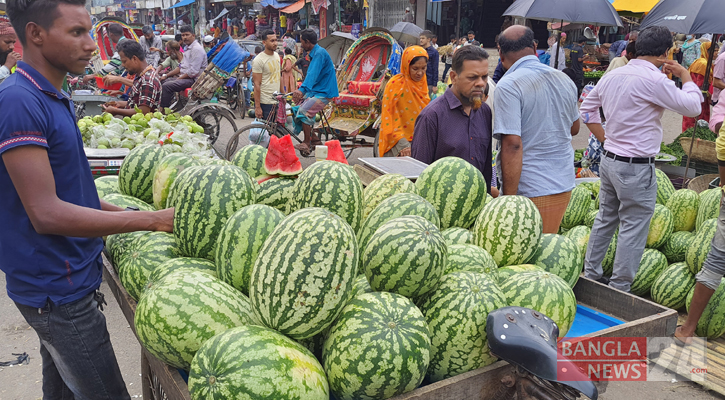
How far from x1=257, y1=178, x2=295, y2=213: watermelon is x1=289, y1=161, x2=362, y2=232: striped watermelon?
0.54ft

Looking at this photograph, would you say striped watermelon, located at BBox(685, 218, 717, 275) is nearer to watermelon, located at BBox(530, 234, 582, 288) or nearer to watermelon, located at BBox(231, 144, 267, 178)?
watermelon, located at BBox(530, 234, 582, 288)

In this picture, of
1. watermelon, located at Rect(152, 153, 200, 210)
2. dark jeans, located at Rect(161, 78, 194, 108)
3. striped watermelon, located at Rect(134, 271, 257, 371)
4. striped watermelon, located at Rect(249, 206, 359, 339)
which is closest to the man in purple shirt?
watermelon, located at Rect(152, 153, 200, 210)

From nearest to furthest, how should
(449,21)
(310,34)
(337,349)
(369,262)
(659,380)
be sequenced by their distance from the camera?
(337,349) → (369,262) → (659,380) → (310,34) → (449,21)

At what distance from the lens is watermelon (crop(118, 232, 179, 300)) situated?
1.93 meters

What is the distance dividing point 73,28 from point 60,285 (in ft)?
3.04

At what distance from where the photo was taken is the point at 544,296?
1720mm

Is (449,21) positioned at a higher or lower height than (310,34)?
higher

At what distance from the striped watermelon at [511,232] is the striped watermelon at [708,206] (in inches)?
114

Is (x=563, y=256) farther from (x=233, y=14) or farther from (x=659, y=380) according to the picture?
(x=233, y=14)

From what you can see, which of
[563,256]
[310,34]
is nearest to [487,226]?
[563,256]

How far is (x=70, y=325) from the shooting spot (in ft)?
6.31

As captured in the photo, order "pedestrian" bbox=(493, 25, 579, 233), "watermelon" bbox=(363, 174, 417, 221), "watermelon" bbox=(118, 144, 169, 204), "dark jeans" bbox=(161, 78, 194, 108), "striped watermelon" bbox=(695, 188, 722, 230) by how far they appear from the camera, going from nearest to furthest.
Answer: "watermelon" bbox=(363, 174, 417, 221) < "watermelon" bbox=(118, 144, 169, 204) < "pedestrian" bbox=(493, 25, 579, 233) < "striped watermelon" bbox=(695, 188, 722, 230) < "dark jeans" bbox=(161, 78, 194, 108)
